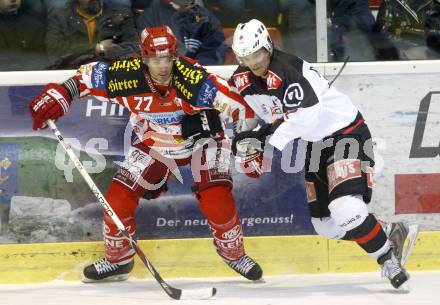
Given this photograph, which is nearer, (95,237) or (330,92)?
(330,92)

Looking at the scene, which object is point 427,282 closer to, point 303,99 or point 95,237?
point 303,99

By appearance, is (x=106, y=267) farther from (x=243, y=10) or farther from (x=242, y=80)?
(x=243, y=10)

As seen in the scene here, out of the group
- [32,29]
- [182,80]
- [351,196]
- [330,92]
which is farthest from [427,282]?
[32,29]

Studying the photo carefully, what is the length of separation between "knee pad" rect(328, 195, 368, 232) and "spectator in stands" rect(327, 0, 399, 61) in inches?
36.2

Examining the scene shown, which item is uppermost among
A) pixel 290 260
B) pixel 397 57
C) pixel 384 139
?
pixel 397 57

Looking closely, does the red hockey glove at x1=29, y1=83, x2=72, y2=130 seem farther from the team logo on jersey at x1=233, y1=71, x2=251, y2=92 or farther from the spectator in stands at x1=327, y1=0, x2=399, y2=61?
the spectator in stands at x1=327, y1=0, x2=399, y2=61

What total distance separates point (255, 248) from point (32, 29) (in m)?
1.64

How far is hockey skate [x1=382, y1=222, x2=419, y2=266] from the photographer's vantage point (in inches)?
212

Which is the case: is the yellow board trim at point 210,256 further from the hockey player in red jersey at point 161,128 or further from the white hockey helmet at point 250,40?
the white hockey helmet at point 250,40

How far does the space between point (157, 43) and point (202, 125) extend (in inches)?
20.3

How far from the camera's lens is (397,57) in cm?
566

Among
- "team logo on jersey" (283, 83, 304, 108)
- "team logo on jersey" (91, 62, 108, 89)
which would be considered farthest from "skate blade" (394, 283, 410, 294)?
"team logo on jersey" (91, 62, 108, 89)

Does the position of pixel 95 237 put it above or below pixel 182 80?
below

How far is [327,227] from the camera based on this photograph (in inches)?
209
